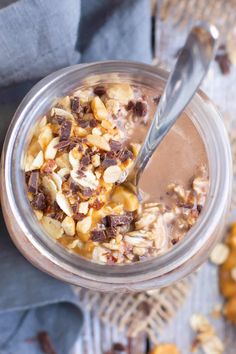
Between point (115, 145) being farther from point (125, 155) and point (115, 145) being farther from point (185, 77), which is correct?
point (185, 77)

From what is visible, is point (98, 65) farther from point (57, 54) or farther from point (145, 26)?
point (145, 26)

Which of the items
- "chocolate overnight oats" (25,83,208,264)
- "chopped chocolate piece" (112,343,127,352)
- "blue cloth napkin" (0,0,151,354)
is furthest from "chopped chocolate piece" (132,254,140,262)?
"chopped chocolate piece" (112,343,127,352)

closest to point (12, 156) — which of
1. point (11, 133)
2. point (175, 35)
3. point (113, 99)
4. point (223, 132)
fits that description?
point (11, 133)

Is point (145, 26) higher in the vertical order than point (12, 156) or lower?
higher

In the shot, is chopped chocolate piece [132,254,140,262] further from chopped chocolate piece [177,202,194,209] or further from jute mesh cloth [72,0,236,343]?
jute mesh cloth [72,0,236,343]

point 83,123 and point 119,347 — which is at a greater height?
point 83,123

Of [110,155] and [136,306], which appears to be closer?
[110,155]

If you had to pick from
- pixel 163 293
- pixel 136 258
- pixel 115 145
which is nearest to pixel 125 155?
pixel 115 145
